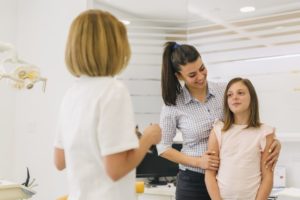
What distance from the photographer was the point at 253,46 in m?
3.32

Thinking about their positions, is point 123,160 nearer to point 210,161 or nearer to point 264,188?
point 210,161

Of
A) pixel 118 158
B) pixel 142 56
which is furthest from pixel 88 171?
pixel 142 56

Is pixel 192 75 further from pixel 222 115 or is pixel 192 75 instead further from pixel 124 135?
pixel 124 135

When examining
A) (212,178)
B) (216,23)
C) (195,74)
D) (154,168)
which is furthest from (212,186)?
(216,23)

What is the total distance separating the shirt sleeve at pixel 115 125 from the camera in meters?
1.05

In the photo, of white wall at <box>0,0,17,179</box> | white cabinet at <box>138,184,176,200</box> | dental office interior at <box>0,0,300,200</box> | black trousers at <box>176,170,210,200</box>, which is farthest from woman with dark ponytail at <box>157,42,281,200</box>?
white wall at <box>0,0,17,179</box>

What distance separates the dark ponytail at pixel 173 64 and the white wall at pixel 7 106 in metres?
2.13

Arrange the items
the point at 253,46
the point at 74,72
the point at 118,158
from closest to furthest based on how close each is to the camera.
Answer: the point at 118,158
the point at 74,72
the point at 253,46

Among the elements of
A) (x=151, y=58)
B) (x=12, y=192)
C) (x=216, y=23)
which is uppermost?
(x=216, y=23)

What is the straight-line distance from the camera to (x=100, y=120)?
1.08 metres

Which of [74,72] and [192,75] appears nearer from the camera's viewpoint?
[74,72]

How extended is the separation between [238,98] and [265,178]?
0.38m

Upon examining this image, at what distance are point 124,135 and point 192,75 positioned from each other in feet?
2.85

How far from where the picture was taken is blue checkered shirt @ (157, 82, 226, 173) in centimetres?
183
